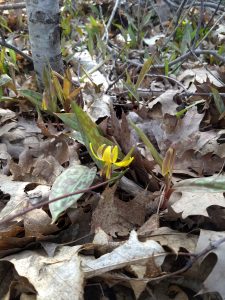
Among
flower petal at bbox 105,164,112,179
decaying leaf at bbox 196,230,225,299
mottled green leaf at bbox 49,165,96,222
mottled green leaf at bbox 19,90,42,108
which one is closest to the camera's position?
decaying leaf at bbox 196,230,225,299

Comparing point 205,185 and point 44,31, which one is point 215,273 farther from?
point 44,31

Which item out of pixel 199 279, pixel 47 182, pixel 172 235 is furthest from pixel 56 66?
pixel 199 279

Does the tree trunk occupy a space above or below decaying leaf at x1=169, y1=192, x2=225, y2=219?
above

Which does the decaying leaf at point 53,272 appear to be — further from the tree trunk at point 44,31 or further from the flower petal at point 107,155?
the tree trunk at point 44,31

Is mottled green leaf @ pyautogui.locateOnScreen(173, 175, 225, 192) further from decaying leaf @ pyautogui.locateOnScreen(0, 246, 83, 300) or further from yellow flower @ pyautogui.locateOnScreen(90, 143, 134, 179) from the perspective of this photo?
decaying leaf @ pyautogui.locateOnScreen(0, 246, 83, 300)

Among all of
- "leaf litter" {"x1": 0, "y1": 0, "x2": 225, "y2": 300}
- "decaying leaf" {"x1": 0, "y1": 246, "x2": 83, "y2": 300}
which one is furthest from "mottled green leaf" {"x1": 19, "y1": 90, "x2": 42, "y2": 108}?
"decaying leaf" {"x1": 0, "y1": 246, "x2": 83, "y2": 300}

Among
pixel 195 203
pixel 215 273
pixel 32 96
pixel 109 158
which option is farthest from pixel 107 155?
pixel 32 96
